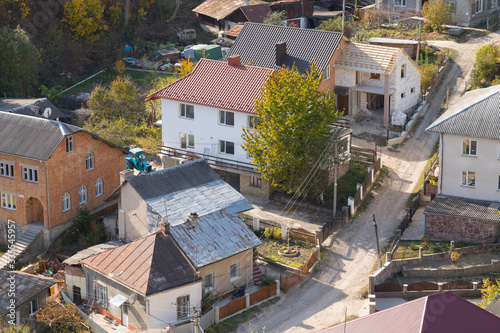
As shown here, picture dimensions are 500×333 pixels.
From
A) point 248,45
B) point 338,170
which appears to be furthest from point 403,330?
point 248,45

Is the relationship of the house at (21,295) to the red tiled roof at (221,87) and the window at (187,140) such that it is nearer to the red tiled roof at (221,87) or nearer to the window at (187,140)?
the window at (187,140)

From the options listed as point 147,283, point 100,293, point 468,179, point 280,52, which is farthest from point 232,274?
point 280,52

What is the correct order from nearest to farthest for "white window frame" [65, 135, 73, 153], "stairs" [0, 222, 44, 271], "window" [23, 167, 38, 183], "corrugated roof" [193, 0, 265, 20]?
"stairs" [0, 222, 44, 271] → "window" [23, 167, 38, 183] → "white window frame" [65, 135, 73, 153] → "corrugated roof" [193, 0, 265, 20]

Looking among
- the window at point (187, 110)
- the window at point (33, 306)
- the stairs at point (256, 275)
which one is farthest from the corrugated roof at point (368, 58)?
the window at point (33, 306)

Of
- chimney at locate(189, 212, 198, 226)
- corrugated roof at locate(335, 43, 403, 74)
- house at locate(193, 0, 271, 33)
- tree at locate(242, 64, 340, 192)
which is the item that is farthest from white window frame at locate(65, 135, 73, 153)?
house at locate(193, 0, 271, 33)

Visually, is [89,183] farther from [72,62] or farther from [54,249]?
[72,62]

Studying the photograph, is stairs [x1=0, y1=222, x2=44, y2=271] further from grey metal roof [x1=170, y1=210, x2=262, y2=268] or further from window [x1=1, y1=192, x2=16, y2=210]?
grey metal roof [x1=170, y1=210, x2=262, y2=268]
